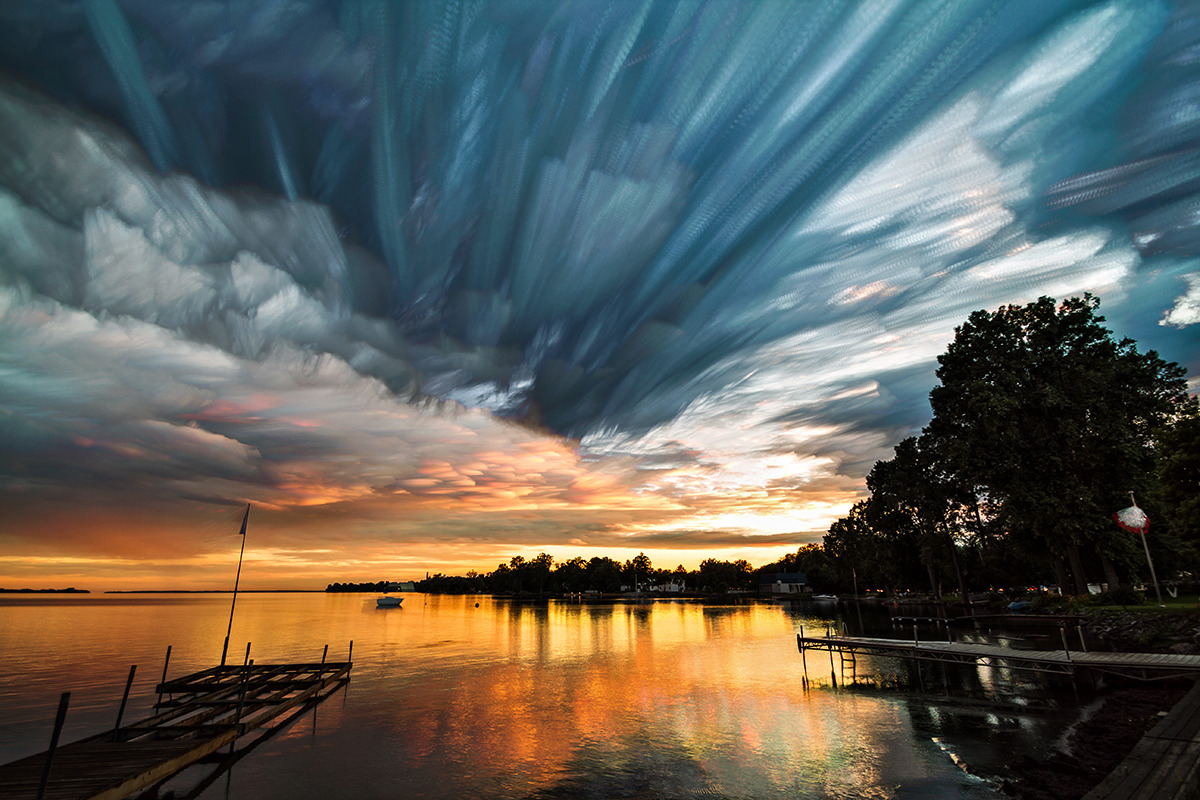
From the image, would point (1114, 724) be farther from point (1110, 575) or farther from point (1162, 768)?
point (1110, 575)

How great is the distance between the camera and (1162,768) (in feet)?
44.3

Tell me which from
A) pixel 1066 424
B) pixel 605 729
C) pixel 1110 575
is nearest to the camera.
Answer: pixel 605 729

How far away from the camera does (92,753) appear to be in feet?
56.8

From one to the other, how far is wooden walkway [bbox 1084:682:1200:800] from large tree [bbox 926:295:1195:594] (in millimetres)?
32233

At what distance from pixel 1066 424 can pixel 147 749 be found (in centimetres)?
5957

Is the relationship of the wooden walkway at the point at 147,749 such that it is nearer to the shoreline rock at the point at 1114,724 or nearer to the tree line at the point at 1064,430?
the shoreline rock at the point at 1114,724

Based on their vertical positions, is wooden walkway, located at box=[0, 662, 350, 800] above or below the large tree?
below

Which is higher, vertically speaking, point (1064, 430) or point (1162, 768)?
point (1064, 430)

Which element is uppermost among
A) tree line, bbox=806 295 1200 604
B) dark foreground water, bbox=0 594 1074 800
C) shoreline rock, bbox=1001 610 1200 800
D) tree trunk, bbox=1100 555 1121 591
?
tree line, bbox=806 295 1200 604

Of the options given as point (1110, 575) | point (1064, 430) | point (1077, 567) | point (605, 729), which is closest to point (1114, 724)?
point (605, 729)

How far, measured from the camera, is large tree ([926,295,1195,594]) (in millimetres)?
43531

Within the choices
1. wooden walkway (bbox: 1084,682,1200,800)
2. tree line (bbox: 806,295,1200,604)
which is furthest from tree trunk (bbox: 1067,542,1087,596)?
wooden walkway (bbox: 1084,682,1200,800)

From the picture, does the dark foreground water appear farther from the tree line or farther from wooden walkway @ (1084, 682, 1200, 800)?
the tree line

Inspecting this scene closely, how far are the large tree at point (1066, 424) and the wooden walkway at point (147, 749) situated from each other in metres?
54.7
